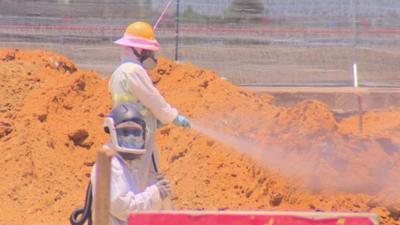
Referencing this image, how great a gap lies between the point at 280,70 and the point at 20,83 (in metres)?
6.60

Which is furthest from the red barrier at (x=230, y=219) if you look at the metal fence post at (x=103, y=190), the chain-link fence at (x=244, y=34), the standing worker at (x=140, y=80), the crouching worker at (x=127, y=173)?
the chain-link fence at (x=244, y=34)

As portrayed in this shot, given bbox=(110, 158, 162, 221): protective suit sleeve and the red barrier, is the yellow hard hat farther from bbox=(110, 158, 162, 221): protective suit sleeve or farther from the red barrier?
the red barrier

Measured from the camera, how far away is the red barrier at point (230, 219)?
3.89 m

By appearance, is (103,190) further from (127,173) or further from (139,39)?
(139,39)

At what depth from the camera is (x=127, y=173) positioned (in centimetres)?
496

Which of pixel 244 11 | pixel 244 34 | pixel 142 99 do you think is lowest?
pixel 244 34

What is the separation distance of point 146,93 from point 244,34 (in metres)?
12.6

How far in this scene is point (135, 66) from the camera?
21.6 feet

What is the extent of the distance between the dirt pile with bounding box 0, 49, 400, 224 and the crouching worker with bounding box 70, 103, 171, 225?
441 centimetres

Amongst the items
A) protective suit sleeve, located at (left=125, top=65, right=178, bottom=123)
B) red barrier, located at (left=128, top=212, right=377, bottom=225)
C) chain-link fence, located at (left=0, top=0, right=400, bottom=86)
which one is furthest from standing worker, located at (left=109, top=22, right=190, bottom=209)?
chain-link fence, located at (left=0, top=0, right=400, bottom=86)

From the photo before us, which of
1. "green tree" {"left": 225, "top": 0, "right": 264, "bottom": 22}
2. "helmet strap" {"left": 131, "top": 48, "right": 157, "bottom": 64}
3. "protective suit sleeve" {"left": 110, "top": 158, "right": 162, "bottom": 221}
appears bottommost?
"green tree" {"left": 225, "top": 0, "right": 264, "bottom": 22}

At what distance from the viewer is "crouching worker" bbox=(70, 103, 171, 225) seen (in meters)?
4.80

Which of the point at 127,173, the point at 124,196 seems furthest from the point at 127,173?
the point at 124,196

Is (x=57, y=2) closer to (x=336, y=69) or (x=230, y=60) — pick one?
(x=230, y=60)
